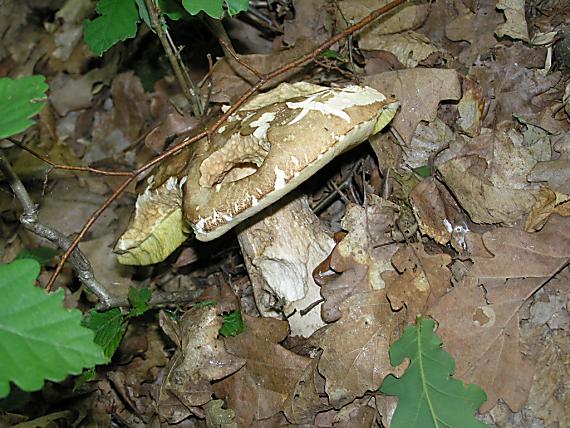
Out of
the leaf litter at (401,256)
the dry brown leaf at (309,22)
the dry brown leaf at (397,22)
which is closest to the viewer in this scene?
the leaf litter at (401,256)

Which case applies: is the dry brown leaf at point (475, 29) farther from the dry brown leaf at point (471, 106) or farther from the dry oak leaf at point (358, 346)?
the dry oak leaf at point (358, 346)

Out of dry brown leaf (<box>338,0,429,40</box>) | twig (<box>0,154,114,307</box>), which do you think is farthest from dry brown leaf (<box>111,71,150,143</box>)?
dry brown leaf (<box>338,0,429,40</box>)

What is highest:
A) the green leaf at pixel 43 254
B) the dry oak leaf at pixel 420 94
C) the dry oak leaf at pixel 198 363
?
the dry oak leaf at pixel 420 94

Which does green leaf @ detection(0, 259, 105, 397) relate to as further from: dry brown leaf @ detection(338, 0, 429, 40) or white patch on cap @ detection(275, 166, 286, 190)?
dry brown leaf @ detection(338, 0, 429, 40)

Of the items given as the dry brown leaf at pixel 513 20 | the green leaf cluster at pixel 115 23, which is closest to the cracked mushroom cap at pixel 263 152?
the green leaf cluster at pixel 115 23

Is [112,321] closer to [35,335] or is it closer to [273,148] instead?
[35,335]
